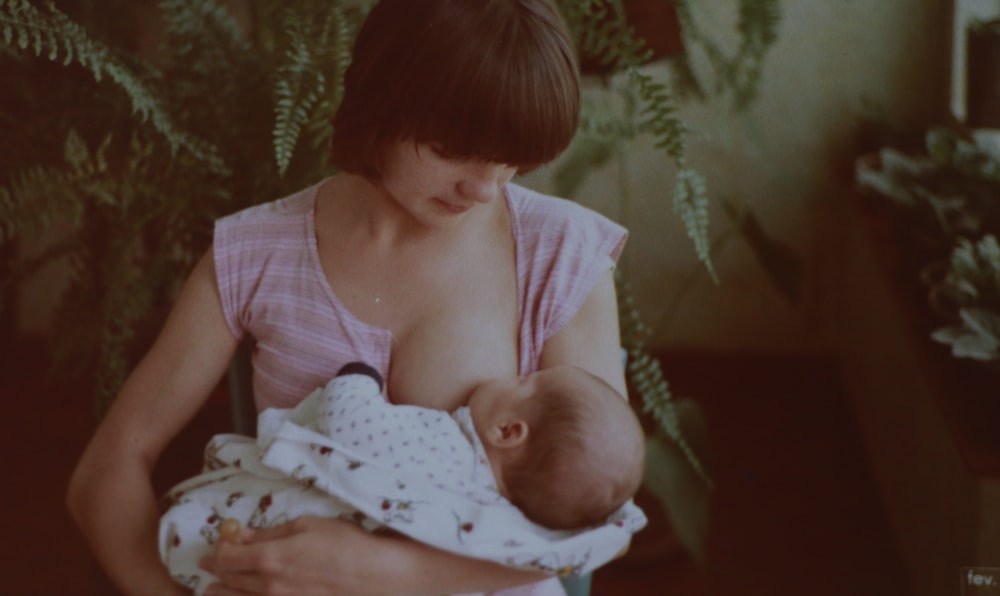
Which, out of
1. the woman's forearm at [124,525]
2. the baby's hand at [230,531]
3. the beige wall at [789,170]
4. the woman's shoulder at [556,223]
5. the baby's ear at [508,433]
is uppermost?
the woman's shoulder at [556,223]

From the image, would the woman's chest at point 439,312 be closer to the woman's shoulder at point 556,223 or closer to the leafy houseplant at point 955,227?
the woman's shoulder at point 556,223

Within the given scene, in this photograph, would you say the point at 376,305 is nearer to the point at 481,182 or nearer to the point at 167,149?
the point at 481,182

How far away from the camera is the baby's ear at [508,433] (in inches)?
42.1

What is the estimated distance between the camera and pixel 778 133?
9.21 feet

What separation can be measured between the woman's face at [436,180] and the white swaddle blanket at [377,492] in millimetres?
199

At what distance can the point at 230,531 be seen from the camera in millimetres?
1005

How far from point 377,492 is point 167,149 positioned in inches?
28.6

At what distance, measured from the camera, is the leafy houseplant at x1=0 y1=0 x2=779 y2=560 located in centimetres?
144

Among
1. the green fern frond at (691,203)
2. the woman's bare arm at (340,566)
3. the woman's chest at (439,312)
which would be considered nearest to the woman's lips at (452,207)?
the woman's chest at (439,312)

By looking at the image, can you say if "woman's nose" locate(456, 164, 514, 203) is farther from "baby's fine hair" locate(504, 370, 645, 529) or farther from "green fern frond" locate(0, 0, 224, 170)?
"green fern frond" locate(0, 0, 224, 170)

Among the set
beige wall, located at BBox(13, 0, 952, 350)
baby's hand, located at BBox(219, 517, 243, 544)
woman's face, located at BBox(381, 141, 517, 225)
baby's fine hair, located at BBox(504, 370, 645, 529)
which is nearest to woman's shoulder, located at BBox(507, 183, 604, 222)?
woman's face, located at BBox(381, 141, 517, 225)

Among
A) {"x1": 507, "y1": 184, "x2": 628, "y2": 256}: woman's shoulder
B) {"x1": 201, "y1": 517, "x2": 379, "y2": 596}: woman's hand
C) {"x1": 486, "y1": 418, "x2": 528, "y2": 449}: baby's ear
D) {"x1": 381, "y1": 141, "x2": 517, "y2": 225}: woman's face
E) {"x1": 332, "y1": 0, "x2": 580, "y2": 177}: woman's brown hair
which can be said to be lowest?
{"x1": 201, "y1": 517, "x2": 379, "y2": 596}: woman's hand

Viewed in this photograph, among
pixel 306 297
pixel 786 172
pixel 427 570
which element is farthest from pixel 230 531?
pixel 786 172

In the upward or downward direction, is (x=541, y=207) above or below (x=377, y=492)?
above
